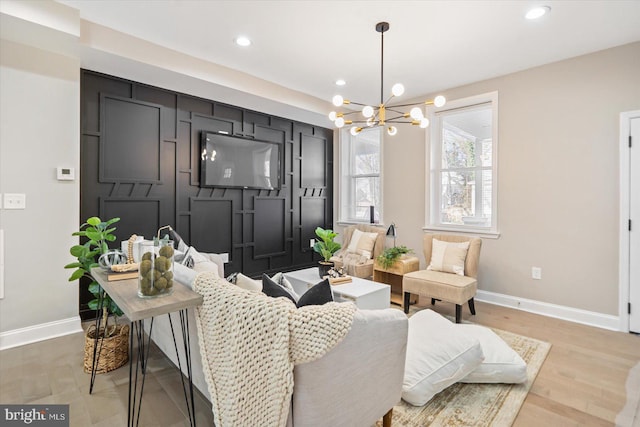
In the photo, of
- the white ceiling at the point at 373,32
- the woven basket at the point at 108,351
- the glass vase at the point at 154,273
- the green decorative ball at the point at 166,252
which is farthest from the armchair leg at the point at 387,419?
the white ceiling at the point at 373,32

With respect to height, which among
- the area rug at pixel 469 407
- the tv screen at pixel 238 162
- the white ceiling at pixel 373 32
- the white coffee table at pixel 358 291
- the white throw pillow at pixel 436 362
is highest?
the white ceiling at pixel 373 32

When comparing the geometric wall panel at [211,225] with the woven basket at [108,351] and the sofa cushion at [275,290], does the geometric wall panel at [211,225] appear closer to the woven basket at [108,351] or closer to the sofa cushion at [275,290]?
the woven basket at [108,351]

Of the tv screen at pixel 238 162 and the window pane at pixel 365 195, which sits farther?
the window pane at pixel 365 195

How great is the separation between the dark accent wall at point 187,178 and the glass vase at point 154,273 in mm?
2339

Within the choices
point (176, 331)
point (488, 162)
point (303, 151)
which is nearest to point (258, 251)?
point (303, 151)

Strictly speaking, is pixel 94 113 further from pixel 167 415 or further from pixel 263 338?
pixel 263 338

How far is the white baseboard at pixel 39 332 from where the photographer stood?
8.46ft

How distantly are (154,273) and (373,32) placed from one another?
271 centimetres

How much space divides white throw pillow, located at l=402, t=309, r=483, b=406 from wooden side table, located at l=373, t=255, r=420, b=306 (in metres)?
1.54

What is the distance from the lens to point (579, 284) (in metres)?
3.28

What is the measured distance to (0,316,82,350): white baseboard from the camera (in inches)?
102

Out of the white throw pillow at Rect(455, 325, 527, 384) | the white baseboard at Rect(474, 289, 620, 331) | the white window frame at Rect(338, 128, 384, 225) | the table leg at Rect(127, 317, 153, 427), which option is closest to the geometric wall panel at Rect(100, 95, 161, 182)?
the table leg at Rect(127, 317, 153, 427)

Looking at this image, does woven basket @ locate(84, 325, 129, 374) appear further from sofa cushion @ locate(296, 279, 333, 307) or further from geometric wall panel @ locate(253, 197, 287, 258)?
geometric wall panel @ locate(253, 197, 287, 258)

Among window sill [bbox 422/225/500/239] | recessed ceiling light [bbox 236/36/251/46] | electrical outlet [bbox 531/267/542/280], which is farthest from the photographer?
window sill [bbox 422/225/500/239]
